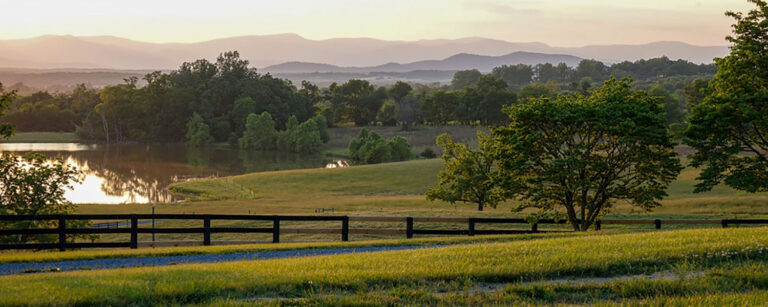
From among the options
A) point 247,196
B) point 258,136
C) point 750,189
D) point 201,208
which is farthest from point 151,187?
point 750,189

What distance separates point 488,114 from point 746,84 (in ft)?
390

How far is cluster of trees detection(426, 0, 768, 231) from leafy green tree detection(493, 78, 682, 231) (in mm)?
41

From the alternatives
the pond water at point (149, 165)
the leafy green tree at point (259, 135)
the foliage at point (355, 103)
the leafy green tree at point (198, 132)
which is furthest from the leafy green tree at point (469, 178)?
the foliage at point (355, 103)

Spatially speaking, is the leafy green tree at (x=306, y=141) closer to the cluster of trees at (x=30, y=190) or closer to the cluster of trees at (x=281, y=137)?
the cluster of trees at (x=281, y=137)

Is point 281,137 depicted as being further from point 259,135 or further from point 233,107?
point 233,107

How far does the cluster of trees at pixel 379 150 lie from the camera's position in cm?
10200

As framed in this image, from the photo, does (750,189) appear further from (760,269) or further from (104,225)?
(104,225)

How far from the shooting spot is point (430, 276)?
396 inches

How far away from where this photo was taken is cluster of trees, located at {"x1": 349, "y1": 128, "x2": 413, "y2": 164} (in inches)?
4016

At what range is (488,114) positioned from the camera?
146625 millimetres

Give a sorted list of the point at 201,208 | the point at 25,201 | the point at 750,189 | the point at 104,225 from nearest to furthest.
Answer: the point at 25,201 → the point at 750,189 → the point at 104,225 → the point at 201,208

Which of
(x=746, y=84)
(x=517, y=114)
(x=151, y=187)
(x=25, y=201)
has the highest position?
(x=746, y=84)

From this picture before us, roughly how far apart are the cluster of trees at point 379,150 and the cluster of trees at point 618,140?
74182 millimetres

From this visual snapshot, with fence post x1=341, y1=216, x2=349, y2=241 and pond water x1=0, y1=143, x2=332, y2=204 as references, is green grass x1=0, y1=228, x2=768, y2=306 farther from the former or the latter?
pond water x1=0, y1=143, x2=332, y2=204
